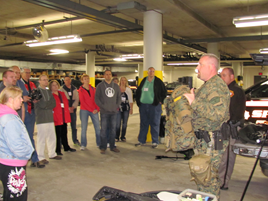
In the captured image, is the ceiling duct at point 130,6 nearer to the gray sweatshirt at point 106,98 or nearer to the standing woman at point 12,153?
the gray sweatshirt at point 106,98

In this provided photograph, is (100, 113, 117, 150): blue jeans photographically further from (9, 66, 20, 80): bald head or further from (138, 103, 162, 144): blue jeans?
(9, 66, 20, 80): bald head

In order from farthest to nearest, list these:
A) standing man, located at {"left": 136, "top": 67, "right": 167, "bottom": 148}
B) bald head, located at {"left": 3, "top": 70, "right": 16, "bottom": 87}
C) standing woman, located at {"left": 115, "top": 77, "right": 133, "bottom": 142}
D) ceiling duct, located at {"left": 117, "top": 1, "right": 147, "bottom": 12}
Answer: standing woman, located at {"left": 115, "top": 77, "right": 133, "bottom": 142}
ceiling duct, located at {"left": 117, "top": 1, "right": 147, "bottom": 12}
standing man, located at {"left": 136, "top": 67, "right": 167, "bottom": 148}
bald head, located at {"left": 3, "top": 70, "right": 16, "bottom": 87}

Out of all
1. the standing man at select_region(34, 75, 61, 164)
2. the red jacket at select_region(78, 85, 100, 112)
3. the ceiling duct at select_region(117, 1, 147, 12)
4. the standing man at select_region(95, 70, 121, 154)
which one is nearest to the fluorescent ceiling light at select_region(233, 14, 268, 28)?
the ceiling duct at select_region(117, 1, 147, 12)

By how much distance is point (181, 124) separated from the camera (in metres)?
2.55

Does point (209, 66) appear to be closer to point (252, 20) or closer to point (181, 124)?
point (181, 124)

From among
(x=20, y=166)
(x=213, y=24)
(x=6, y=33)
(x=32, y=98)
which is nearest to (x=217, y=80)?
(x=20, y=166)

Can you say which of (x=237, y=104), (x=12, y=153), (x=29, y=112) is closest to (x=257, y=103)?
(x=237, y=104)

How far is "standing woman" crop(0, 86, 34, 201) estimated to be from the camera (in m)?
2.41

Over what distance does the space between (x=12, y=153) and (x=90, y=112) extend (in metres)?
3.39

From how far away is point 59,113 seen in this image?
5105mm

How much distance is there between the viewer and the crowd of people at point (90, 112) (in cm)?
246

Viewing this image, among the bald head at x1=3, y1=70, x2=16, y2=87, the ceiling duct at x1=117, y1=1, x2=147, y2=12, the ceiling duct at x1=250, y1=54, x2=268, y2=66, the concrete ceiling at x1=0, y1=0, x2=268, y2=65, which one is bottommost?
the bald head at x1=3, y1=70, x2=16, y2=87

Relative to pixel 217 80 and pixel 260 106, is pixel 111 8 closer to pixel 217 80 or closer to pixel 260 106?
pixel 260 106

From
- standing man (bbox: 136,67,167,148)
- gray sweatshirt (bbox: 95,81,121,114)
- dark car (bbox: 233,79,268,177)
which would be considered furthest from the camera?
standing man (bbox: 136,67,167,148)
